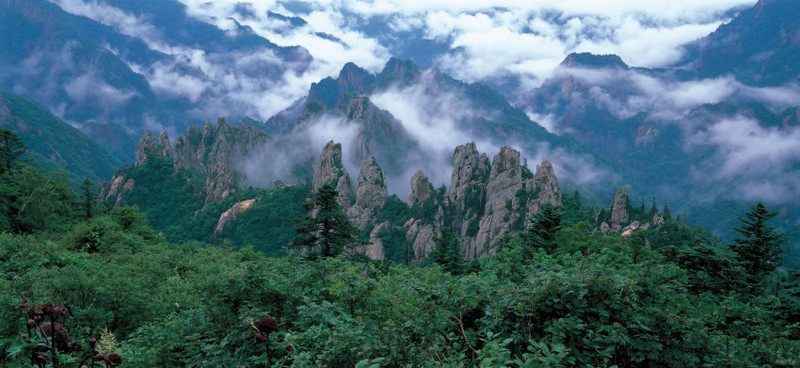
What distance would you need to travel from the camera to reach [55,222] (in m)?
44.6

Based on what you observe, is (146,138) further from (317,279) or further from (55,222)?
(317,279)

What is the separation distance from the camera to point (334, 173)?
11956 cm

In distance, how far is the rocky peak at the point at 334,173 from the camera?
11581 centimetres

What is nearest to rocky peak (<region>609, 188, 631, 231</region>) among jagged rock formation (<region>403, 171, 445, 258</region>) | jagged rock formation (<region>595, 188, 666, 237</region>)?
jagged rock formation (<region>595, 188, 666, 237</region>)

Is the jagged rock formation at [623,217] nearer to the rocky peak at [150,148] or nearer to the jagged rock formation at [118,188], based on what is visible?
the jagged rock formation at [118,188]

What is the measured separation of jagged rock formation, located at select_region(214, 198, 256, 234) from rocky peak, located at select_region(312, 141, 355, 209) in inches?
655

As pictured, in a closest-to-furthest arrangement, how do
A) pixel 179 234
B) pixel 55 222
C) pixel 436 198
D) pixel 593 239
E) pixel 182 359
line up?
pixel 182 359 → pixel 593 239 → pixel 55 222 → pixel 436 198 → pixel 179 234

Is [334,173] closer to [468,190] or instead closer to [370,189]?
[370,189]

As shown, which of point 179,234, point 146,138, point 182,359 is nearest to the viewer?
point 182,359

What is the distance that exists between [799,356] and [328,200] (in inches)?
969

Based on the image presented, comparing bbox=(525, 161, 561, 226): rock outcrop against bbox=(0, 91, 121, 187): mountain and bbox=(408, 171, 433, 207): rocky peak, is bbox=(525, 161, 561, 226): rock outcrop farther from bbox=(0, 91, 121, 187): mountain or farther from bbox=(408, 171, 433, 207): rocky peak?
bbox=(0, 91, 121, 187): mountain

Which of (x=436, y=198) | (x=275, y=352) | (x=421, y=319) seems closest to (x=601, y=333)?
(x=421, y=319)

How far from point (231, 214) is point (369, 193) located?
107ft

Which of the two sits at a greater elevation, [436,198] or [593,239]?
[436,198]
